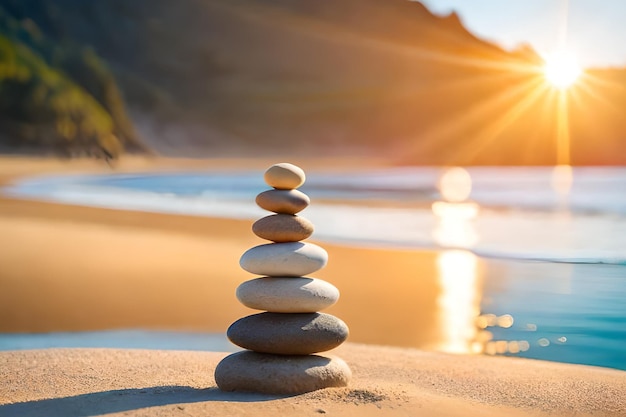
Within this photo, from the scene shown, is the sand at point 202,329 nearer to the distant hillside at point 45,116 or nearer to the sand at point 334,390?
the sand at point 334,390

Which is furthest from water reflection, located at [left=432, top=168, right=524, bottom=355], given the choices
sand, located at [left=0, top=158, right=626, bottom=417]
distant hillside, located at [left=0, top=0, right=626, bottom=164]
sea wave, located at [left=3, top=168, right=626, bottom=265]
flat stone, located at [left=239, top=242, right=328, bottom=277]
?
Result: distant hillside, located at [left=0, top=0, right=626, bottom=164]

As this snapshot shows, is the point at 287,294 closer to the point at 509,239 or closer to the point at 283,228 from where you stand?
the point at 283,228

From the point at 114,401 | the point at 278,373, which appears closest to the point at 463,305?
the point at 278,373

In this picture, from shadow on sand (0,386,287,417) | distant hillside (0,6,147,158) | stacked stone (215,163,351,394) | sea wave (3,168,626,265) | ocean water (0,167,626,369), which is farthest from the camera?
distant hillside (0,6,147,158)

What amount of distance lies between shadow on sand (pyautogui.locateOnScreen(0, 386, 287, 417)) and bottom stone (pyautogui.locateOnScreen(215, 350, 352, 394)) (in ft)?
0.26

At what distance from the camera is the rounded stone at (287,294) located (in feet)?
21.2

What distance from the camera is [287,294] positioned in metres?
6.45

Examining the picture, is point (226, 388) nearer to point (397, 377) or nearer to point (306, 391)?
point (306, 391)

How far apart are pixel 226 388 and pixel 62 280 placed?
6.73m

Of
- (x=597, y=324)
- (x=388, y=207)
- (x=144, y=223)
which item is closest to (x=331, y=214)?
(x=388, y=207)

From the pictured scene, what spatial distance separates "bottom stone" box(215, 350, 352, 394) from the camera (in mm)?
6234

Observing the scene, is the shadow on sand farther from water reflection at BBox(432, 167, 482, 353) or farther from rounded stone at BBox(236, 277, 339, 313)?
water reflection at BBox(432, 167, 482, 353)

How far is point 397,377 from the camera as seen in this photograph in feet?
24.2

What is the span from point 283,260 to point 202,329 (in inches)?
135
